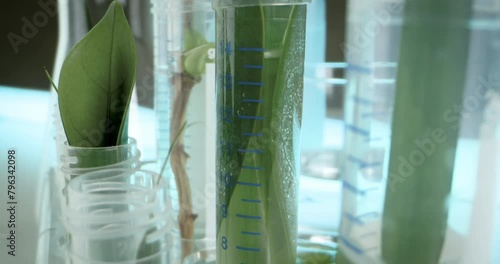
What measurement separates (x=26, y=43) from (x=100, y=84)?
45 cm

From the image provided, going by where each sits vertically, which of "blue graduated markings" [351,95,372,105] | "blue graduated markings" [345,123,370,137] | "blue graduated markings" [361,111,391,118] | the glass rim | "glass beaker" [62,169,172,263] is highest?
"blue graduated markings" [351,95,372,105]

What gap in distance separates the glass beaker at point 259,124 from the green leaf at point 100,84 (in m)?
0.09

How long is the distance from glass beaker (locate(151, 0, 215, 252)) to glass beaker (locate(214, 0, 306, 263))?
0.14 m

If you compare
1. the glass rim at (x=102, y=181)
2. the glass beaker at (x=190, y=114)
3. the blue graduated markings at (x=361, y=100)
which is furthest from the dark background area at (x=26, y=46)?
the blue graduated markings at (x=361, y=100)

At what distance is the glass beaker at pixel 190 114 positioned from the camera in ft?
1.89

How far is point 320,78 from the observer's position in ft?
2.29

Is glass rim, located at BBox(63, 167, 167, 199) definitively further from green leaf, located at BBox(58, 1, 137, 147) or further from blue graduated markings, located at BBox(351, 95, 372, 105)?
blue graduated markings, located at BBox(351, 95, 372, 105)

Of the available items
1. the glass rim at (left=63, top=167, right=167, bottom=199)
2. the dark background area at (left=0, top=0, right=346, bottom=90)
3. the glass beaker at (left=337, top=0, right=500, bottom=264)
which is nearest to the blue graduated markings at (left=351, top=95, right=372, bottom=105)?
the glass beaker at (left=337, top=0, right=500, bottom=264)

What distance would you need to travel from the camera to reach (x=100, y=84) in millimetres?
459

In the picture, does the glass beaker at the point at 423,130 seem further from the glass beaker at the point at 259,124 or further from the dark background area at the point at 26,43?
the dark background area at the point at 26,43

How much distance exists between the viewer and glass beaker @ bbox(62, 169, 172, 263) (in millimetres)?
403

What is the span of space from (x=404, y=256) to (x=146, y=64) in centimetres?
50

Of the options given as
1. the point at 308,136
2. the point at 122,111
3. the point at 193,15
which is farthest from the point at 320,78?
the point at 122,111

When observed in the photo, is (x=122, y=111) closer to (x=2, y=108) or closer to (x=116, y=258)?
(x=116, y=258)
